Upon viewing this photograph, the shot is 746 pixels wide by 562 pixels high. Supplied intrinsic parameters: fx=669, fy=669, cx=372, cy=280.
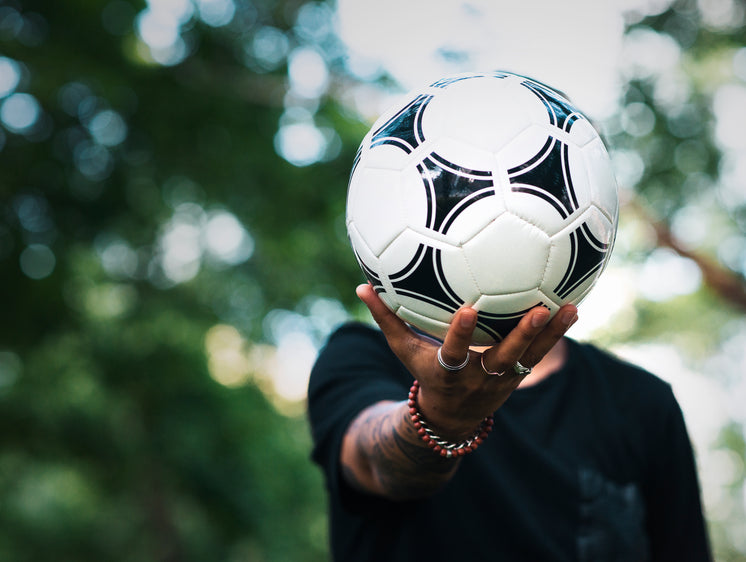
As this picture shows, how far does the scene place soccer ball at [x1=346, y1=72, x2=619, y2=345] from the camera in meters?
1.55

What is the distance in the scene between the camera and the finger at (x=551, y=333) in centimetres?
158

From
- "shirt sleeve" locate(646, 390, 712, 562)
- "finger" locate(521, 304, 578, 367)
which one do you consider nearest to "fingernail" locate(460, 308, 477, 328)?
"finger" locate(521, 304, 578, 367)

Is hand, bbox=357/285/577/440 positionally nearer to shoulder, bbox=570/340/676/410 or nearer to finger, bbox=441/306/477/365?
finger, bbox=441/306/477/365

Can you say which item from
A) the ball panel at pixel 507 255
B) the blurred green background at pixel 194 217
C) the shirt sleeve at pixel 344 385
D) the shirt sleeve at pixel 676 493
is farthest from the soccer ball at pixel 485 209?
the blurred green background at pixel 194 217

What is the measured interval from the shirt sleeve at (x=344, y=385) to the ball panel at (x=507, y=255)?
2.66 ft

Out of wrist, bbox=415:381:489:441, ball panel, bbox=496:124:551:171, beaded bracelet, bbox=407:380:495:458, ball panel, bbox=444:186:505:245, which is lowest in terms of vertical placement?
beaded bracelet, bbox=407:380:495:458

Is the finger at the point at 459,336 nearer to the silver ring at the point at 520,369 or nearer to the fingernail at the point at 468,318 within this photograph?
the fingernail at the point at 468,318

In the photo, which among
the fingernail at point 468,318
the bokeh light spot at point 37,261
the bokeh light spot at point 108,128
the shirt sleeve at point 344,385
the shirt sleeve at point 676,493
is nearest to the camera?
the fingernail at point 468,318

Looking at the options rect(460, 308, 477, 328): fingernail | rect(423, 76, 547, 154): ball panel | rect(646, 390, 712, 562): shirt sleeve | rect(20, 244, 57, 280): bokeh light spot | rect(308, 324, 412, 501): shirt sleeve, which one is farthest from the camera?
rect(20, 244, 57, 280): bokeh light spot

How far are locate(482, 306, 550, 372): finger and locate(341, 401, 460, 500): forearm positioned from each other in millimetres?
325

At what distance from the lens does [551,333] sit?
160cm

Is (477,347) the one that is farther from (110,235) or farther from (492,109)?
(110,235)

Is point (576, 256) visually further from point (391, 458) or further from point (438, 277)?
point (391, 458)

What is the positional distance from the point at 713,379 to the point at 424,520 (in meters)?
14.6
